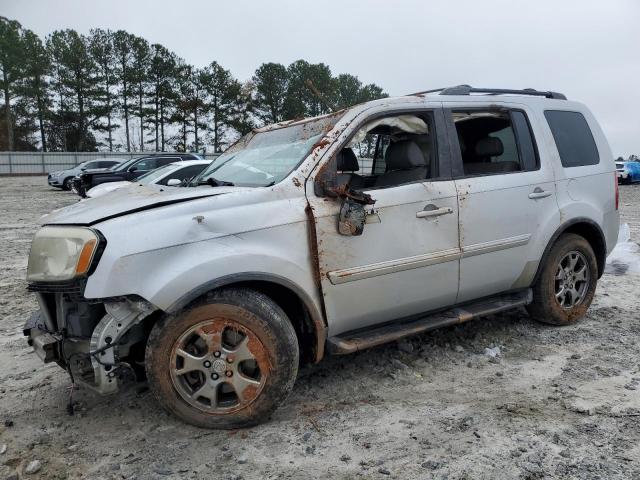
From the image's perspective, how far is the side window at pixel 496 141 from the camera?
402cm

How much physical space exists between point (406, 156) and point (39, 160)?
4266 centimetres

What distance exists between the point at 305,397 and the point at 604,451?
171cm

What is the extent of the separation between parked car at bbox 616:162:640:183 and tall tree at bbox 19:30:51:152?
144 feet

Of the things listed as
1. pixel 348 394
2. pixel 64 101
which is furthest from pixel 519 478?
pixel 64 101

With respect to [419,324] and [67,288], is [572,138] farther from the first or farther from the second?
[67,288]

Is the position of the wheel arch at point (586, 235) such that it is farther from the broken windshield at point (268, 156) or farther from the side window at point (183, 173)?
the side window at point (183, 173)

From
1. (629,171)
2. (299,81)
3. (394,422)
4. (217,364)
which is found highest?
(299,81)

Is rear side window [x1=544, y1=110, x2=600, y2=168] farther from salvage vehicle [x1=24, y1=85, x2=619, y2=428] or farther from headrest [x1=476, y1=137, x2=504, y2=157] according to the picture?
headrest [x1=476, y1=137, x2=504, y2=157]

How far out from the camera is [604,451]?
8.89ft

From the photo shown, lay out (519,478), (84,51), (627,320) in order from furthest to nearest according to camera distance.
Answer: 1. (84,51)
2. (627,320)
3. (519,478)

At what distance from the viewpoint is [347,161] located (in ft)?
12.2

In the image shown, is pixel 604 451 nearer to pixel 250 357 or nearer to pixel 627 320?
pixel 250 357

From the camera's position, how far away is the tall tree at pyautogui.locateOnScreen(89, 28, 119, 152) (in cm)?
4821

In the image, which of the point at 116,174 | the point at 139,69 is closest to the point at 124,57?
the point at 139,69
